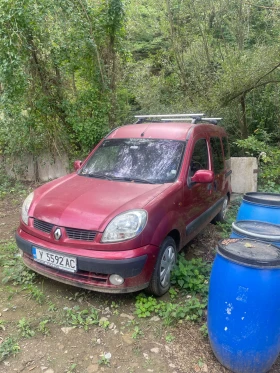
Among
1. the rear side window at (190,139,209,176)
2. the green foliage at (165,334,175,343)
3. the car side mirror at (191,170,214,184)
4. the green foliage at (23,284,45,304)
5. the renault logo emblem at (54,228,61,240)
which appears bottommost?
the green foliage at (165,334,175,343)

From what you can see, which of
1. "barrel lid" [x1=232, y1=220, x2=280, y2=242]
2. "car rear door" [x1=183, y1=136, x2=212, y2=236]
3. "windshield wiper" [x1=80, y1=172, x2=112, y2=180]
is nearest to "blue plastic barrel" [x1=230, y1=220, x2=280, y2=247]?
"barrel lid" [x1=232, y1=220, x2=280, y2=242]

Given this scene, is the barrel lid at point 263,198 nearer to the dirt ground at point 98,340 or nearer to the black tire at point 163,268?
the black tire at point 163,268


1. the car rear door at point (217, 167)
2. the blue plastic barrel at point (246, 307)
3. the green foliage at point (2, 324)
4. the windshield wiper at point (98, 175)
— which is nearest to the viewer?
the blue plastic barrel at point (246, 307)

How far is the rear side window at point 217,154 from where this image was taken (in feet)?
14.6

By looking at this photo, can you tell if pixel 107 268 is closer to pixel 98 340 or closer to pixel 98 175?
pixel 98 340

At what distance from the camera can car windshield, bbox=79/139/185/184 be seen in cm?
338

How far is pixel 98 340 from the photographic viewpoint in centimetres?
248

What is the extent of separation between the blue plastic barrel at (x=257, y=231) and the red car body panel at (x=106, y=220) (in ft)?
2.20

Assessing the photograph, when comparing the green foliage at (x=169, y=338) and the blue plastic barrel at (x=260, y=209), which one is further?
the blue plastic barrel at (x=260, y=209)

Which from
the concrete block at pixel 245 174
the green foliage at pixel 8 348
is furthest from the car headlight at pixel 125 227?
the concrete block at pixel 245 174

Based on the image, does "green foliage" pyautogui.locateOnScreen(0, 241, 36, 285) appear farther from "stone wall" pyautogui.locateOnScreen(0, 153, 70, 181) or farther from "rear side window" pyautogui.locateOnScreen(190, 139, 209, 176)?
"stone wall" pyautogui.locateOnScreen(0, 153, 70, 181)

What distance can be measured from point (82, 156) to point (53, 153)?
0.80 meters

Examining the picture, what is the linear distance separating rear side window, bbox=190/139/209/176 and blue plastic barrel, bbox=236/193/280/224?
0.72 meters

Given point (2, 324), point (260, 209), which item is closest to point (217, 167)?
point (260, 209)
